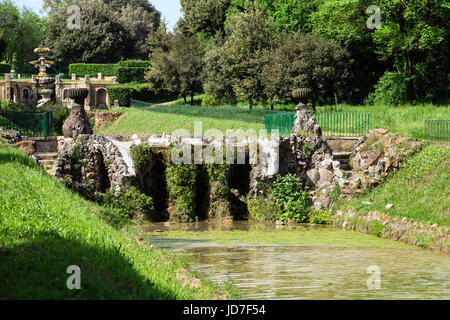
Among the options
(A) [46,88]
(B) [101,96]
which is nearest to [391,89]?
(A) [46,88]

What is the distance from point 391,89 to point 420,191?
22032mm

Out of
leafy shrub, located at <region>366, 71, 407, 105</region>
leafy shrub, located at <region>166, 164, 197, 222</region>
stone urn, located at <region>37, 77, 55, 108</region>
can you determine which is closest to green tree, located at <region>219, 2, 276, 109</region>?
leafy shrub, located at <region>366, 71, 407, 105</region>

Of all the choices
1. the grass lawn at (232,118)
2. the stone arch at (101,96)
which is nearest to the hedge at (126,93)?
the stone arch at (101,96)

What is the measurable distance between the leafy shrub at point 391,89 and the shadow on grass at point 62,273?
32222 mm

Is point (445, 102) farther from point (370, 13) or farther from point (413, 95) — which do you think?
point (370, 13)

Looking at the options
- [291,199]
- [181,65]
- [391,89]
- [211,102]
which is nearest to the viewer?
[291,199]

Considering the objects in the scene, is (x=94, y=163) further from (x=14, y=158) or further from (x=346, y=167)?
(x=346, y=167)

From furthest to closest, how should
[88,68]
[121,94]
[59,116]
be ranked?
[88,68], [121,94], [59,116]

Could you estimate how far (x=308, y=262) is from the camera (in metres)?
13.8

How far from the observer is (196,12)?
5972 cm

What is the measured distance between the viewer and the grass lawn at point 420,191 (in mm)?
16844

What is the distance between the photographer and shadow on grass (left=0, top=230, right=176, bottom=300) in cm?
700

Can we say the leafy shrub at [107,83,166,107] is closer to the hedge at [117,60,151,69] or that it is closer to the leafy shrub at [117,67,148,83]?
the leafy shrub at [117,67,148,83]

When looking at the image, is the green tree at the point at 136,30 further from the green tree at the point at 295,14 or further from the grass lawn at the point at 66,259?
the grass lawn at the point at 66,259
